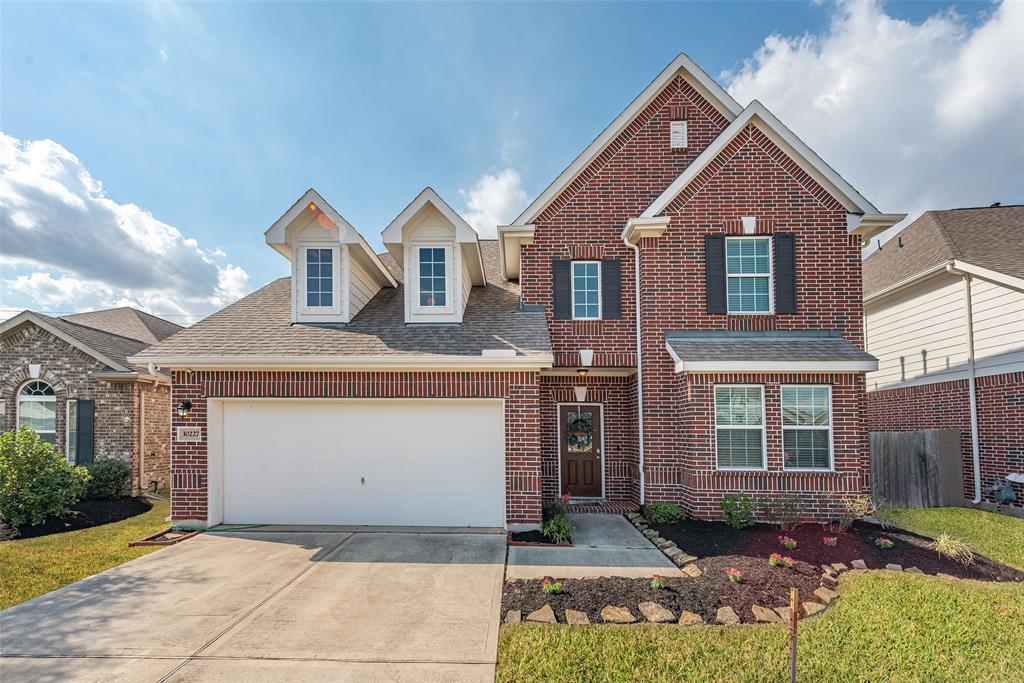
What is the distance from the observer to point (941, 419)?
11.5m

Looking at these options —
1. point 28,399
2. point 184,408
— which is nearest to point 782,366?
point 184,408

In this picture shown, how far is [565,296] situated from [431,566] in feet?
→ 19.7

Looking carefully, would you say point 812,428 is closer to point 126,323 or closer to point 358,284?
point 358,284

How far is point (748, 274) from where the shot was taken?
396 inches

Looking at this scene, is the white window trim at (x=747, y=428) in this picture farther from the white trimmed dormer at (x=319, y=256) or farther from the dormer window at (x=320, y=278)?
the dormer window at (x=320, y=278)

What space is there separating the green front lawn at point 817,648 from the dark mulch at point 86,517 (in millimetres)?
9560

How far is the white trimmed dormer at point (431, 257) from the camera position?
31.9ft

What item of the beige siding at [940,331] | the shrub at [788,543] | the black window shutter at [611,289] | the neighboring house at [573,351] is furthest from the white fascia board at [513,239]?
the beige siding at [940,331]

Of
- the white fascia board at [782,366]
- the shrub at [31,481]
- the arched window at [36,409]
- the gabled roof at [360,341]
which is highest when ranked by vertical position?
the gabled roof at [360,341]

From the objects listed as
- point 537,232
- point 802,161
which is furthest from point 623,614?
point 802,161

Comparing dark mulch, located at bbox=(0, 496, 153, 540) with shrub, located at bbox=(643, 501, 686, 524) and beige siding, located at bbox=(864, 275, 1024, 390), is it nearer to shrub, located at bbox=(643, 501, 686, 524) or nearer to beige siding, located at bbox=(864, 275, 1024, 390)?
shrub, located at bbox=(643, 501, 686, 524)

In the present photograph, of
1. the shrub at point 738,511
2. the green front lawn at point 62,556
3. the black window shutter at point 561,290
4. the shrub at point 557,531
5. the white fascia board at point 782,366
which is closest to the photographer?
the green front lawn at point 62,556

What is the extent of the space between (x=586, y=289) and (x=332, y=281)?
5.27 m

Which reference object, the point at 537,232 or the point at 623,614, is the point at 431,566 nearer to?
the point at 623,614
